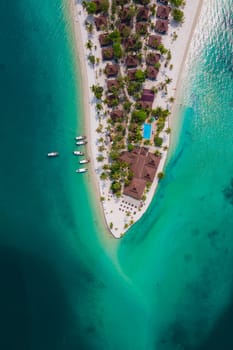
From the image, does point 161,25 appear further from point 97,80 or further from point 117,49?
point 97,80

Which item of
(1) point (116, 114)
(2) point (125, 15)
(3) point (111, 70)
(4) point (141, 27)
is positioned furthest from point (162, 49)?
(1) point (116, 114)

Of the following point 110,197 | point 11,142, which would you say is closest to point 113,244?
point 110,197

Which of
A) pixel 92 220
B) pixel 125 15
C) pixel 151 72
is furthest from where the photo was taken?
pixel 92 220

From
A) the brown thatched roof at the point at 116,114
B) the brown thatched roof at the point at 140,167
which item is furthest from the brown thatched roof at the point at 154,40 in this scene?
the brown thatched roof at the point at 140,167

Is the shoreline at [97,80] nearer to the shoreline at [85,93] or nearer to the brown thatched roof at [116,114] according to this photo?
the shoreline at [85,93]

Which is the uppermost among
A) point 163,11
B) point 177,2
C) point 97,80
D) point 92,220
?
point 177,2

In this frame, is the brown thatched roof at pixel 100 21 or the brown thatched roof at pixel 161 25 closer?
the brown thatched roof at pixel 161 25

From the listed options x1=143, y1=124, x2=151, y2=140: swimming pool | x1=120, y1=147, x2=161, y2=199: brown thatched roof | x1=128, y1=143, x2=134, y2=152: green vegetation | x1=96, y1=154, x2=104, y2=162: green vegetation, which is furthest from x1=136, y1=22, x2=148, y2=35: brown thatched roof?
x1=96, y1=154, x2=104, y2=162: green vegetation
